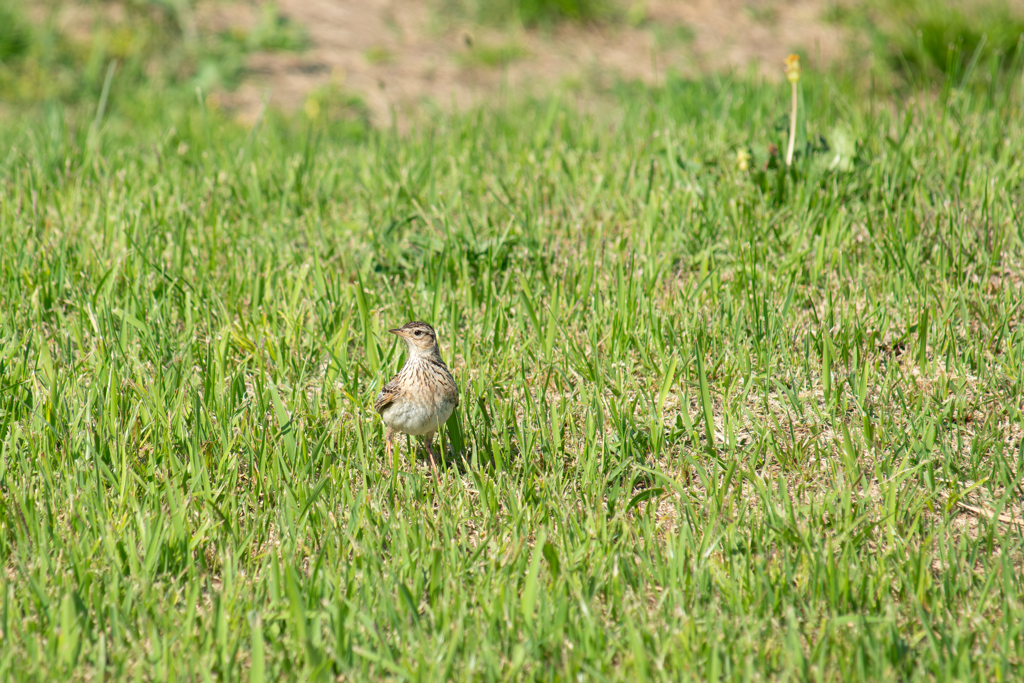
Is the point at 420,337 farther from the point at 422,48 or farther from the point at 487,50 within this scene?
the point at 422,48

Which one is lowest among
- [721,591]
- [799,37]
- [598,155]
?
[721,591]

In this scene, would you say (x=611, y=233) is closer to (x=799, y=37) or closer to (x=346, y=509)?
(x=346, y=509)

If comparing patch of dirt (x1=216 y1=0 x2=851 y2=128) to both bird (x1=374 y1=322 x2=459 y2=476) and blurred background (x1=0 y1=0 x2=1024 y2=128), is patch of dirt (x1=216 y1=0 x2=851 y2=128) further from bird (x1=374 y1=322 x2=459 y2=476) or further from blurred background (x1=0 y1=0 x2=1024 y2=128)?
bird (x1=374 y1=322 x2=459 y2=476)

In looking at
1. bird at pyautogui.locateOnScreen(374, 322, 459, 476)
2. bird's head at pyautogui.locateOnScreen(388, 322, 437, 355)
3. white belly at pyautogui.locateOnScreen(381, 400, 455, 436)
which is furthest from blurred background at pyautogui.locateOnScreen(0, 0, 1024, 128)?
white belly at pyautogui.locateOnScreen(381, 400, 455, 436)

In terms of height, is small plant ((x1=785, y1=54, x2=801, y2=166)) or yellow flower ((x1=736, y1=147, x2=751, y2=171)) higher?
small plant ((x1=785, y1=54, x2=801, y2=166))

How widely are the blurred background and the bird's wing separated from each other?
4190 millimetres

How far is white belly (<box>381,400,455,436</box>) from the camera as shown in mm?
4074

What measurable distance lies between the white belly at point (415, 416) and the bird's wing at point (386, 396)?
0.08 ft

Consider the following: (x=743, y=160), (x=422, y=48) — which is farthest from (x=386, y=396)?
(x=422, y=48)

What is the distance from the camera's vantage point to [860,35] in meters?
9.17

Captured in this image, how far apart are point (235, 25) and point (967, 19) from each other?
22.6 ft

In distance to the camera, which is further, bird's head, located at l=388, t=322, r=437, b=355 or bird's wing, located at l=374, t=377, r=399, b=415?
bird's head, located at l=388, t=322, r=437, b=355

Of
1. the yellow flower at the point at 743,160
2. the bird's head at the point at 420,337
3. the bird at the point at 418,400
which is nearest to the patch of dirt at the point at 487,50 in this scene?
the yellow flower at the point at 743,160

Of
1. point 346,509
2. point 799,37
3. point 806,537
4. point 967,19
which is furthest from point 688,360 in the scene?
point 799,37
